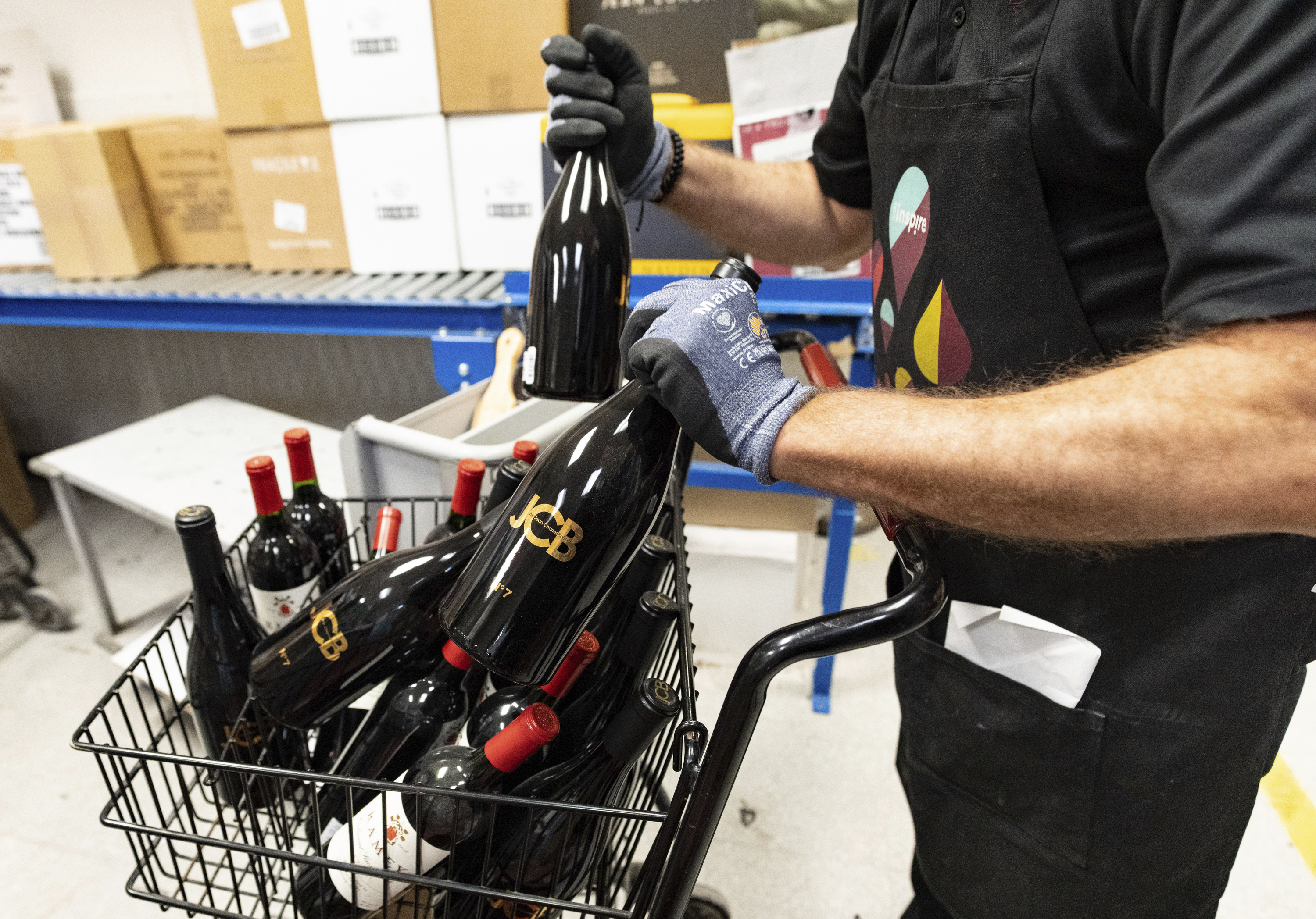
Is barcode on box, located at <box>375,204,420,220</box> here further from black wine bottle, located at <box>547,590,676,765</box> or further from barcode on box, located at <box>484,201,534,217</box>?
black wine bottle, located at <box>547,590,676,765</box>

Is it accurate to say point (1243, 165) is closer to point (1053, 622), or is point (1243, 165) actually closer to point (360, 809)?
point (1053, 622)

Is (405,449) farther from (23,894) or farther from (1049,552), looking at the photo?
(23,894)

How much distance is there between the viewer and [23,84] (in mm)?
2092

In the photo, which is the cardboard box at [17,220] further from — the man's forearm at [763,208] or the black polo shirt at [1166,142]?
the black polo shirt at [1166,142]

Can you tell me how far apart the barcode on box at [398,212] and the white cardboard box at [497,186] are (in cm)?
10

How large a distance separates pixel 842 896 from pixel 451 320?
1.40m

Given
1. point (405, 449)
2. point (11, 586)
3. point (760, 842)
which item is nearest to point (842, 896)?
point (760, 842)

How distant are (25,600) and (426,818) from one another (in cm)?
199

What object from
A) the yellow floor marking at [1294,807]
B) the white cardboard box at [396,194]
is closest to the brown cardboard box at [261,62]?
the white cardboard box at [396,194]

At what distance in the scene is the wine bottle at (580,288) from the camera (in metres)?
0.80

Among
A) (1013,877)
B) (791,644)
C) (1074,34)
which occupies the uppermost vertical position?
(1074,34)

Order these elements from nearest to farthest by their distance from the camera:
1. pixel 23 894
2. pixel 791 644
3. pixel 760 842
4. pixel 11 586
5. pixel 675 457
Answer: pixel 791 644 → pixel 675 457 → pixel 23 894 → pixel 760 842 → pixel 11 586

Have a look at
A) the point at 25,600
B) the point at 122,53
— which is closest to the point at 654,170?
the point at 25,600

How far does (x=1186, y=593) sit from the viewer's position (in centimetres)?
63
